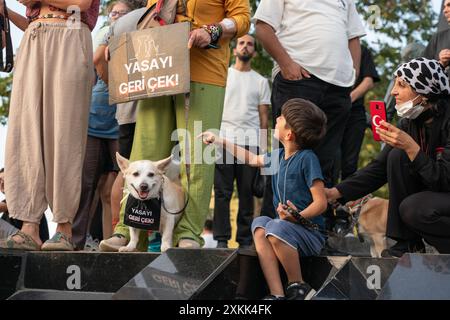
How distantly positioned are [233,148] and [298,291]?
1110 mm

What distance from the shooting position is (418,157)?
15.4ft

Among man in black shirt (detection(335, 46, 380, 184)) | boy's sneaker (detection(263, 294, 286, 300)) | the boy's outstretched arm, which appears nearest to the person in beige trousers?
the boy's outstretched arm

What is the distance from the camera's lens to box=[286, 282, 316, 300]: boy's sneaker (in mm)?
4566

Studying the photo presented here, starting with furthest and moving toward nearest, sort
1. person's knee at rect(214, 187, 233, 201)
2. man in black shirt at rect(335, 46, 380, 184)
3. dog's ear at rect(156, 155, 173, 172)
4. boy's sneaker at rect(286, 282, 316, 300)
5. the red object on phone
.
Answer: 1. man in black shirt at rect(335, 46, 380, 184)
2. person's knee at rect(214, 187, 233, 201)
3. dog's ear at rect(156, 155, 173, 172)
4. the red object on phone
5. boy's sneaker at rect(286, 282, 316, 300)

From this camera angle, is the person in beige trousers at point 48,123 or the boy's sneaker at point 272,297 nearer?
the boy's sneaker at point 272,297

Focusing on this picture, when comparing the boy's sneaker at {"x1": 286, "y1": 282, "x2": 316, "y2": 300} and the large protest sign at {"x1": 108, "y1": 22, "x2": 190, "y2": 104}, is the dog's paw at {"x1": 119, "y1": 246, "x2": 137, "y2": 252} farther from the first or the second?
the boy's sneaker at {"x1": 286, "y1": 282, "x2": 316, "y2": 300}

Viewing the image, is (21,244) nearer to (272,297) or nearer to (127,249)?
(127,249)

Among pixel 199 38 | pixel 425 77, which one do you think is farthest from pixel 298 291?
pixel 199 38

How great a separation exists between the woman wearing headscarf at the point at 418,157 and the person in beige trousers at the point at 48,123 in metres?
1.64

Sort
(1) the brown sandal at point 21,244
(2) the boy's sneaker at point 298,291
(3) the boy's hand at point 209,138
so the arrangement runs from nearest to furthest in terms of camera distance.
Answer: (2) the boy's sneaker at point 298,291, (3) the boy's hand at point 209,138, (1) the brown sandal at point 21,244

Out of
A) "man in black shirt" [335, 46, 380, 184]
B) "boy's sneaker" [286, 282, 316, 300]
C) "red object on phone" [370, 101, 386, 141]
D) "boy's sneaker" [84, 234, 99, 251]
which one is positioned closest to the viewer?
"boy's sneaker" [286, 282, 316, 300]

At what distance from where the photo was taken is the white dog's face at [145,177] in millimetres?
5234

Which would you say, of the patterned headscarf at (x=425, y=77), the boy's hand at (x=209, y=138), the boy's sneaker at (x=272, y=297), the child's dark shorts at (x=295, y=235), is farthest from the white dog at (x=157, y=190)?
the patterned headscarf at (x=425, y=77)

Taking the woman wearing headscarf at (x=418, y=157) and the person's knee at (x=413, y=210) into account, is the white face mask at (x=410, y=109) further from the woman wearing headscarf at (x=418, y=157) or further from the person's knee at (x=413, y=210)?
the person's knee at (x=413, y=210)
